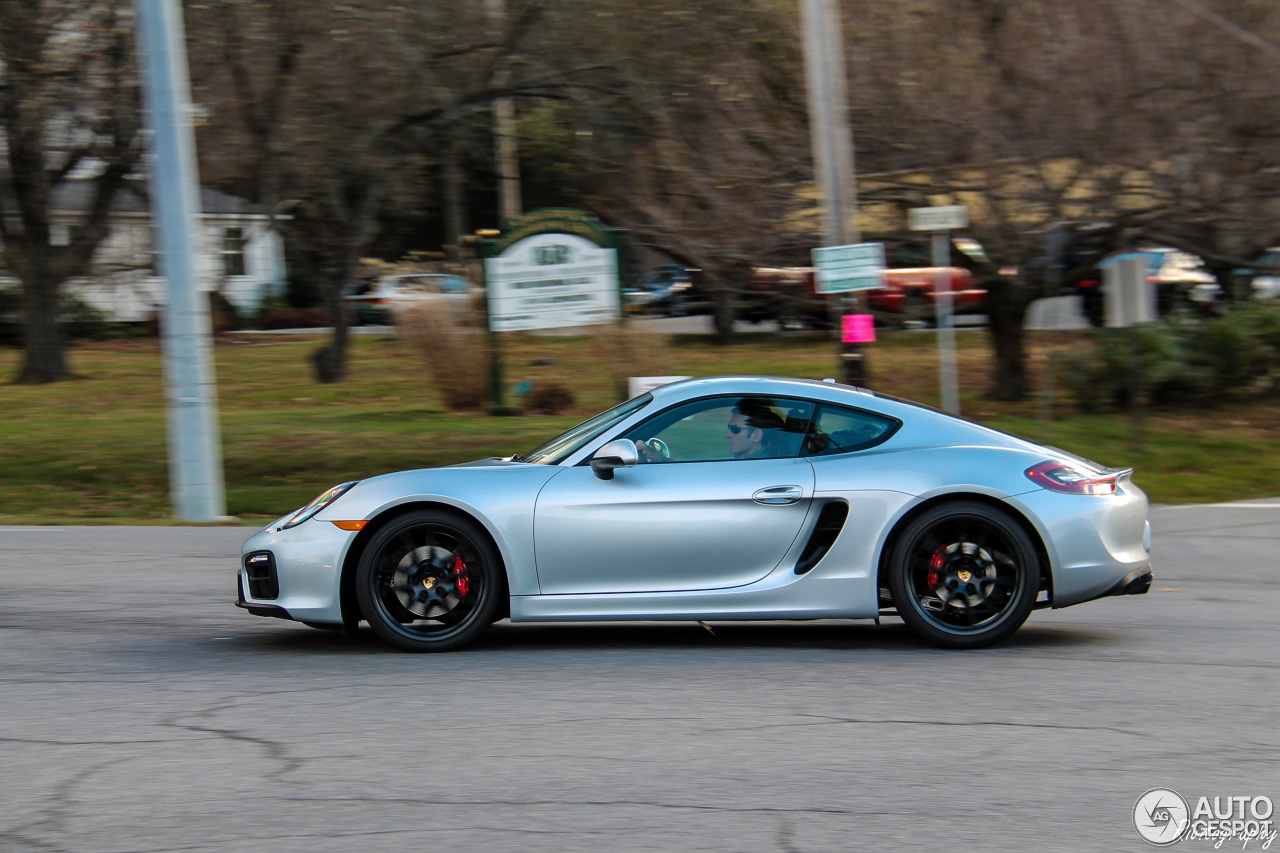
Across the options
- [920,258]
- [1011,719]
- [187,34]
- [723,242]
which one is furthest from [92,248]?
[1011,719]

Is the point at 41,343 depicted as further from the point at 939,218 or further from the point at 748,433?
the point at 748,433

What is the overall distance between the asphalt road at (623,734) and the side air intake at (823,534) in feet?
1.49

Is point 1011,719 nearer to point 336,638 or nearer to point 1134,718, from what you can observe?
point 1134,718

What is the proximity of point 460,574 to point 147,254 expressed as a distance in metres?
25.2

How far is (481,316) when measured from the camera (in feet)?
56.4

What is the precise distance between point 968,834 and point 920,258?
15006mm

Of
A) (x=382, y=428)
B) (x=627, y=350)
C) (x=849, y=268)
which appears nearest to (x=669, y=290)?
(x=627, y=350)

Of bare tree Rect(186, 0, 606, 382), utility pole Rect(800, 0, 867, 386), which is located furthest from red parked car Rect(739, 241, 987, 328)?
bare tree Rect(186, 0, 606, 382)

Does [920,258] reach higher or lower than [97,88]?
lower

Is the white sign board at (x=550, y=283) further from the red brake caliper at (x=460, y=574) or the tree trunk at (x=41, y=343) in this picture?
the red brake caliper at (x=460, y=574)

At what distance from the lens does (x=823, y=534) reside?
5.79 m

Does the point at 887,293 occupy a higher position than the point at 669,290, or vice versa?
the point at 669,290

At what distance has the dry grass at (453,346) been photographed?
1714 cm

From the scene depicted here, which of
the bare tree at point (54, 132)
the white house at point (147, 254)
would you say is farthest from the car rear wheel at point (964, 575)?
the bare tree at point (54, 132)
